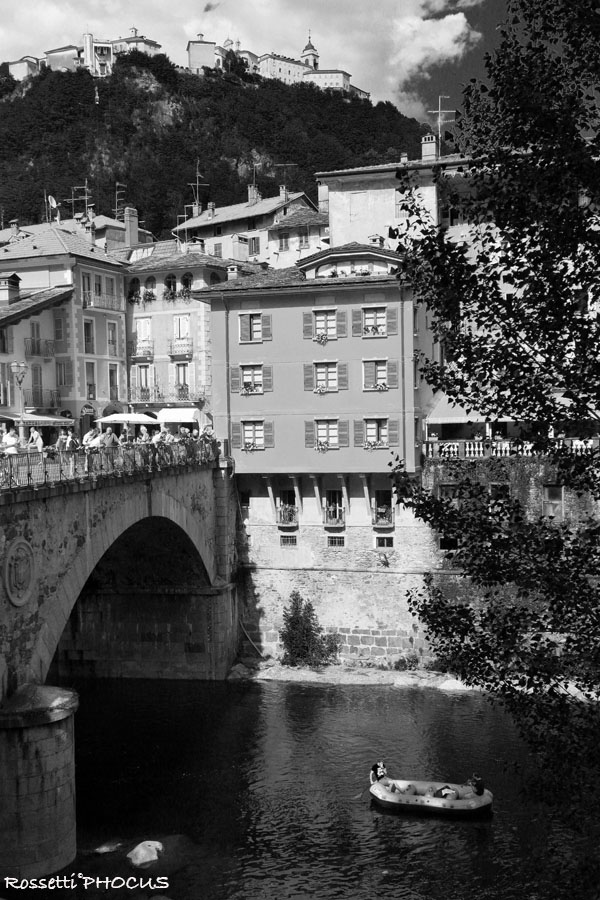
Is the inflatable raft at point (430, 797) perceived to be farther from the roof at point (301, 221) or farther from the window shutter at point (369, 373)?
the roof at point (301, 221)

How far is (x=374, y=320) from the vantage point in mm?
47938

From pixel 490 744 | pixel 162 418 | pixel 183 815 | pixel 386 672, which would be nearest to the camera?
pixel 183 815

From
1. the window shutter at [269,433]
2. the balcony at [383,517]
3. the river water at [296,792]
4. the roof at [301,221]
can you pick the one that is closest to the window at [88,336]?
the window shutter at [269,433]

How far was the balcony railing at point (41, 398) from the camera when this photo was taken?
57.0m

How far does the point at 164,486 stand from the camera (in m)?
40.4

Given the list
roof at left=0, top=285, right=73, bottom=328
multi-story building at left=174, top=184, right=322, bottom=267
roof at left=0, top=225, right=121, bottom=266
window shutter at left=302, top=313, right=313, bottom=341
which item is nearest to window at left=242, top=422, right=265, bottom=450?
window shutter at left=302, top=313, right=313, bottom=341

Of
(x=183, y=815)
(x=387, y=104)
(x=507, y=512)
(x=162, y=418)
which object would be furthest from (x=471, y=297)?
(x=387, y=104)

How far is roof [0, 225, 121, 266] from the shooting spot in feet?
206

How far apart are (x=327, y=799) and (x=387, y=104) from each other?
143978mm

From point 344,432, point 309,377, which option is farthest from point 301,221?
point 344,432

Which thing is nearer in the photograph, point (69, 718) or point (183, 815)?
point (69, 718)

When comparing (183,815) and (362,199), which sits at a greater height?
(362,199)

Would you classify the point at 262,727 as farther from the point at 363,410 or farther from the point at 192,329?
the point at 192,329

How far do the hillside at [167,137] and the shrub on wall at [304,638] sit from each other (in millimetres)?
69299
